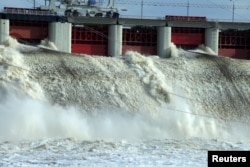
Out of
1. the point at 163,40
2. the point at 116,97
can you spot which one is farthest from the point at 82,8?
the point at 116,97

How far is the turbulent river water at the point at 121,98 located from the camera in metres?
27.0

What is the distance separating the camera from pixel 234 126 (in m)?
32.4

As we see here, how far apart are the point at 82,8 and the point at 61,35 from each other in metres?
10.6

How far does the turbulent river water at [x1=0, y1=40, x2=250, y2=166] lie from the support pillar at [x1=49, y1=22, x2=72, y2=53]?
176 inches

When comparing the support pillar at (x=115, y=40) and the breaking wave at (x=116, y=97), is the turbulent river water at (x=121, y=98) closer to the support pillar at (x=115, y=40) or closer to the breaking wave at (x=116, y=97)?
the breaking wave at (x=116, y=97)

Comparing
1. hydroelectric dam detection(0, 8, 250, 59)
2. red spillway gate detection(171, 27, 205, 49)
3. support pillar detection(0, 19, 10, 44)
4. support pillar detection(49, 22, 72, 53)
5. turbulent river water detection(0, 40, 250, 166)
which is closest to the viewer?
turbulent river water detection(0, 40, 250, 166)

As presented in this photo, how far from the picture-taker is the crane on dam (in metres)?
50.8

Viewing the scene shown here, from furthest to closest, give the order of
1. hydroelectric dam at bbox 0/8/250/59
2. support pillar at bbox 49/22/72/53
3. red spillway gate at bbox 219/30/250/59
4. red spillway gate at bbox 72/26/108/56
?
1. red spillway gate at bbox 219/30/250/59
2. red spillway gate at bbox 72/26/108/56
3. hydroelectric dam at bbox 0/8/250/59
4. support pillar at bbox 49/22/72/53

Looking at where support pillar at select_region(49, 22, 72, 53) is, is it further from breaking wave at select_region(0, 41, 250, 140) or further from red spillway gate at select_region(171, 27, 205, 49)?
red spillway gate at select_region(171, 27, 205, 49)

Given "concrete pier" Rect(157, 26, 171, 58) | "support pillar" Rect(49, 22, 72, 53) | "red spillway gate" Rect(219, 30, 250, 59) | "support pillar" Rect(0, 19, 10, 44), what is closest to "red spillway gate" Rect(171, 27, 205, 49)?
"concrete pier" Rect(157, 26, 171, 58)

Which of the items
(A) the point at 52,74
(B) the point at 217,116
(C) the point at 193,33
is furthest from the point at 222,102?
(C) the point at 193,33

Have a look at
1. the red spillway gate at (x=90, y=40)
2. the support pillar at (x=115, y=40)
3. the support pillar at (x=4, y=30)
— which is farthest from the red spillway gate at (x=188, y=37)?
the support pillar at (x=4, y=30)

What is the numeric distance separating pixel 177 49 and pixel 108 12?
448 inches

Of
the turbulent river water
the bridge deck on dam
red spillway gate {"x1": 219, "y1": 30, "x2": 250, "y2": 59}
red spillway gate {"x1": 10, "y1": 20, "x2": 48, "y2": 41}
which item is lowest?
the turbulent river water
